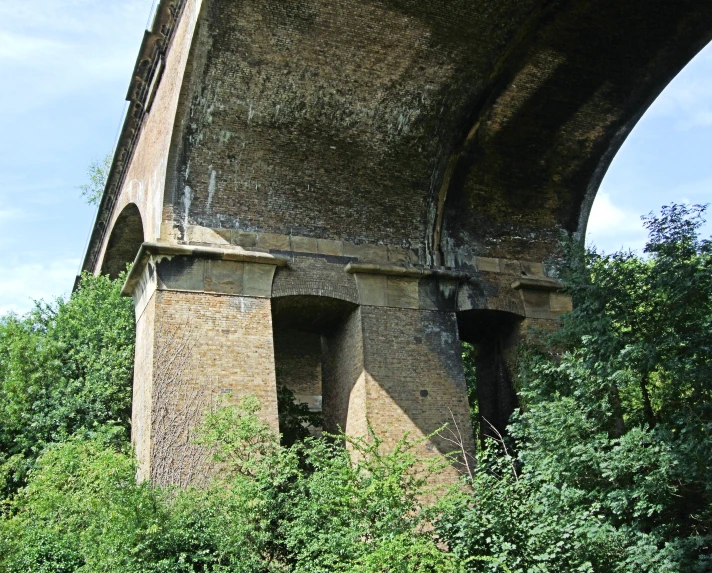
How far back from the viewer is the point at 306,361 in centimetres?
1567

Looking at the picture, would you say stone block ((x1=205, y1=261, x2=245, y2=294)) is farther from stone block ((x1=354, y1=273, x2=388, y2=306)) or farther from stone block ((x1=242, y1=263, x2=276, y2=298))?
stone block ((x1=354, y1=273, x2=388, y2=306))

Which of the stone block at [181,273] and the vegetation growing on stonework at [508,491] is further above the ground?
the stone block at [181,273]

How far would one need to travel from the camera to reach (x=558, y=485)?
9320 millimetres

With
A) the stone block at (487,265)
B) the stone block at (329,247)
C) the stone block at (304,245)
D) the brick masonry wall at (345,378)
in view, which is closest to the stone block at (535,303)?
the stone block at (487,265)

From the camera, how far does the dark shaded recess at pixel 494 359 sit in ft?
42.1

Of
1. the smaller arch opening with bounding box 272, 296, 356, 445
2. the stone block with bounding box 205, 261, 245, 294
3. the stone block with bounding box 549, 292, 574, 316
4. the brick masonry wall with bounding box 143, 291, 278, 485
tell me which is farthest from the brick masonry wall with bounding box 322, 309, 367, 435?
the stone block with bounding box 549, 292, 574, 316

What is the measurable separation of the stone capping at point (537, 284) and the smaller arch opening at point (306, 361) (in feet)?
9.68

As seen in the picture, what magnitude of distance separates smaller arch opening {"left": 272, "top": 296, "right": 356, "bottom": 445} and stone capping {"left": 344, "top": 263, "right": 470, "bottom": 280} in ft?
1.85

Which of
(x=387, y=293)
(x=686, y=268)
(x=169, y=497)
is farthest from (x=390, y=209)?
(x=169, y=497)

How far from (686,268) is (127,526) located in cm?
681

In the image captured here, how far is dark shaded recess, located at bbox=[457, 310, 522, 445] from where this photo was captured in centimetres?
1282

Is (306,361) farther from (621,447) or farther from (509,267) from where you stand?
(621,447)

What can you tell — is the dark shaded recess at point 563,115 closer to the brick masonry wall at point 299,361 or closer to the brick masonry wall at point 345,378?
the brick masonry wall at point 345,378

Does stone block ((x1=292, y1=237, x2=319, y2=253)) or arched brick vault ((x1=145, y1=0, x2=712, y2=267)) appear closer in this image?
arched brick vault ((x1=145, y1=0, x2=712, y2=267))
